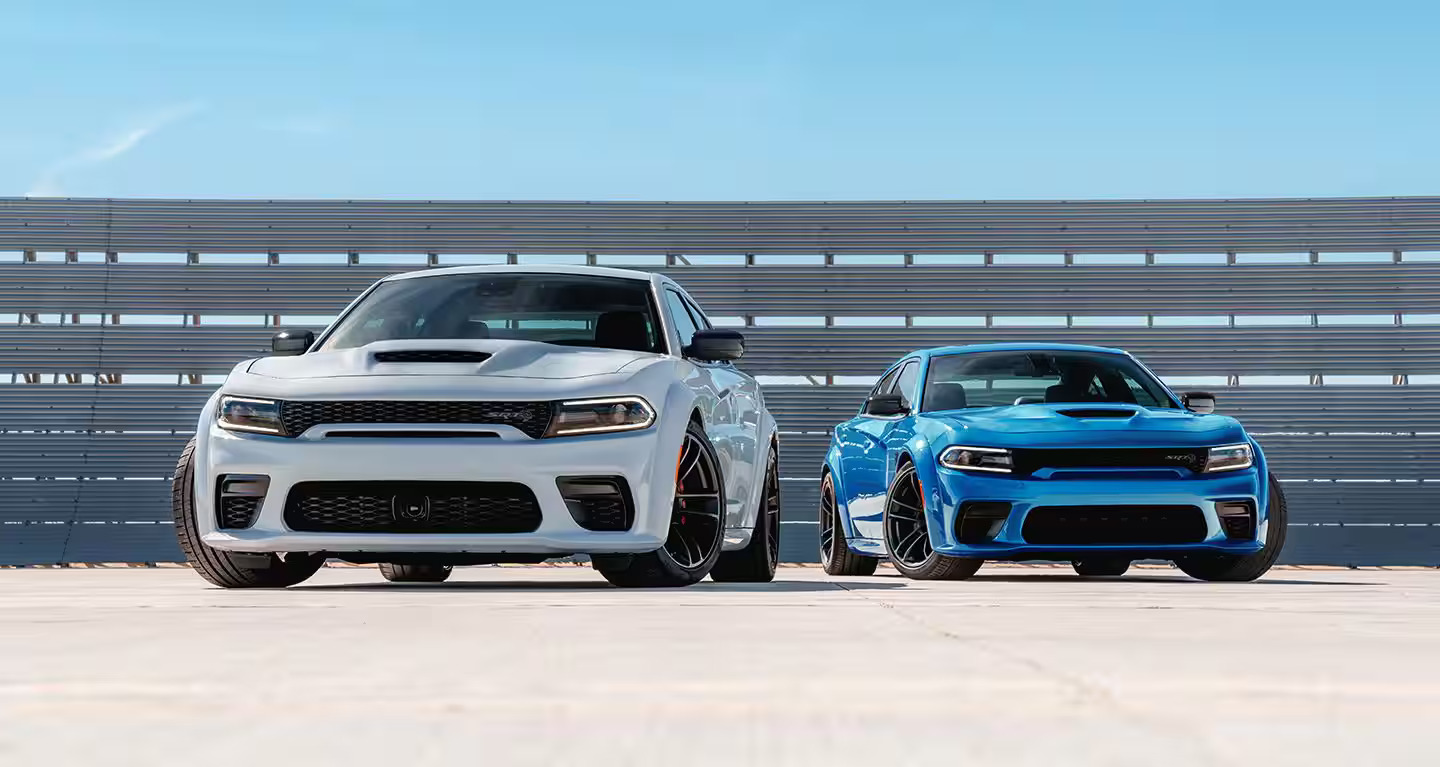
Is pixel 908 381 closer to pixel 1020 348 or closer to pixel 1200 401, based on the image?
pixel 1020 348

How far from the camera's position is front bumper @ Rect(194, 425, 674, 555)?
23.4 feet

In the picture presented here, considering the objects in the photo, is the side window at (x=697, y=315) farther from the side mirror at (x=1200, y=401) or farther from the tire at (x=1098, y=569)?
the tire at (x=1098, y=569)

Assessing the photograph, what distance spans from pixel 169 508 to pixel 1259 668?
16.0m

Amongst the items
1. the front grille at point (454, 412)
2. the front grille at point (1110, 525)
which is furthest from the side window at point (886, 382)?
the front grille at point (454, 412)

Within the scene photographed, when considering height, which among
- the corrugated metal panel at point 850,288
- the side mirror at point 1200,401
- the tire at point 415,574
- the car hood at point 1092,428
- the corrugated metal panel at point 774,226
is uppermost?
the corrugated metal panel at point 774,226

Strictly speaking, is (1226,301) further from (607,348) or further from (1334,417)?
(607,348)

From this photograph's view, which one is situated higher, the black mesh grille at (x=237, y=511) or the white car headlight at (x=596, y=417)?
the white car headlight at (x=596, y=417)

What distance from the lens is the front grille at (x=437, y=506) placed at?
7207 mm

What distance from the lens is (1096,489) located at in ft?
29.7

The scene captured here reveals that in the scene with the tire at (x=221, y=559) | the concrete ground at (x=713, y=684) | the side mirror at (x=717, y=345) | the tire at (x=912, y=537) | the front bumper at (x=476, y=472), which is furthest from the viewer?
the tire at (x=912, y=537)

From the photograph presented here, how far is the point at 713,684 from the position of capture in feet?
12.4

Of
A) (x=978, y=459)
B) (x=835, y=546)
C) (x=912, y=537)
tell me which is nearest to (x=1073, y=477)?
(x=978, y=459)

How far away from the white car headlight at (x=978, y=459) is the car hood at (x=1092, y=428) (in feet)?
0.13

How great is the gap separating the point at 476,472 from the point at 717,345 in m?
1.52
